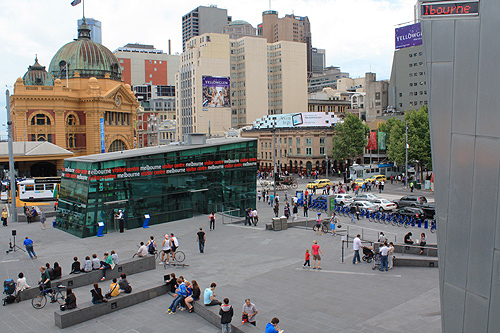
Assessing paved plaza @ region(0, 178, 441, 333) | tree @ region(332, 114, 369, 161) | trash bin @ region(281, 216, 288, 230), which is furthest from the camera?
tree @ region(332, 114, 369, 161)

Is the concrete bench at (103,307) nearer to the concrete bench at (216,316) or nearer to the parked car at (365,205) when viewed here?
the concrete bench at (216,316)

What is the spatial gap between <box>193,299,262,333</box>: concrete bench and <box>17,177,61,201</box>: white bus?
129 feet

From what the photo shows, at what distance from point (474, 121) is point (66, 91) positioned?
244 ft

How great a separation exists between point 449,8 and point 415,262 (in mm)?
15014

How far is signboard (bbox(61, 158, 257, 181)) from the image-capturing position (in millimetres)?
28589

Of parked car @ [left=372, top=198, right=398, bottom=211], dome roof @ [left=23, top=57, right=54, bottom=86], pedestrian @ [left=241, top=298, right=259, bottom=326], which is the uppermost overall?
dome roof @ [left=23, top=57, right=54, bottom=86]

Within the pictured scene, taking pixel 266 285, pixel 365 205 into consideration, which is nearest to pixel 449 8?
pixel 266 285

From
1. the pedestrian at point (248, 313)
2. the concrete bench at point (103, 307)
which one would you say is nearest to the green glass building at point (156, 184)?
the concrete bench at point (103, 307)

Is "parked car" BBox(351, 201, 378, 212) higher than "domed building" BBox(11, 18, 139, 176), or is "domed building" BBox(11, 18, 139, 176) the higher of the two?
"domed building" BBox(11, 18, 139, 176)

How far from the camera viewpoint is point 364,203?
1507 inches

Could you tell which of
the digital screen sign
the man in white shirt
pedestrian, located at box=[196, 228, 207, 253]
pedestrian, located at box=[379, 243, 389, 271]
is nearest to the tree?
pedestrian, located at box=[196, 228, 207, 253]

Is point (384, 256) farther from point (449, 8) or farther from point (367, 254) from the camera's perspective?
point (449, 8)

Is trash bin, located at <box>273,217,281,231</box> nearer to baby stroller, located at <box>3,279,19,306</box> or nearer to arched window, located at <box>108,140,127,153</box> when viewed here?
baby stroller, located at <box>3,279,19,306</box>

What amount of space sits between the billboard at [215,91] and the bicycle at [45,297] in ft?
324
